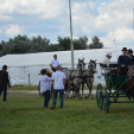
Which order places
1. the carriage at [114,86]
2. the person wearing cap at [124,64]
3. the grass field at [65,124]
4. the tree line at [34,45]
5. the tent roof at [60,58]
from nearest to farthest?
1. the grass field at [65,124]
2. the carriage at [114,86]
3. the person wearing cap at [124,64]
4. the tent roof at [60,58]
5. the tree line at [34,45]

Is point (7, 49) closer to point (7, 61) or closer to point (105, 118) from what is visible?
point (7, 61)

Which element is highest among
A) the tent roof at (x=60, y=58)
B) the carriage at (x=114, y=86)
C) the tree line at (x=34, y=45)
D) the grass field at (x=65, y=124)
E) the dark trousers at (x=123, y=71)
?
the tree line at (x=34, y=45)

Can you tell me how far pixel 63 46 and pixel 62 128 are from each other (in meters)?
73.1

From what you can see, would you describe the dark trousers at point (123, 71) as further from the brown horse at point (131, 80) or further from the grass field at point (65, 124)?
the grass field at point (65, 124)

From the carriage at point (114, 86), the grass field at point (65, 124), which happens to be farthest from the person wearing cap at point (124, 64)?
the grass field at point (65, 124)

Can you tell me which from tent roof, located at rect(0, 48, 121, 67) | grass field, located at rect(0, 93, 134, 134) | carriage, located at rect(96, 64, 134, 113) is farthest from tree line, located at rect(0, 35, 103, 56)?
grass field, located at rect(0, 93, 134, 134)

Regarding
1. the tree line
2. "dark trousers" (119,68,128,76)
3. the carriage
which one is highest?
the tree line

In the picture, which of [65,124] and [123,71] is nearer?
[65,124]

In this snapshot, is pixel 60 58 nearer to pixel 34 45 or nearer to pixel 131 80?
pixel 131 80

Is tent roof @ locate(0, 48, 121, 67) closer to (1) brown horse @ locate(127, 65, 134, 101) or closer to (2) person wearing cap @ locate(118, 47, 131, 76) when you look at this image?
(2) person wearing cap @ locate(118, 47, 131, 76)

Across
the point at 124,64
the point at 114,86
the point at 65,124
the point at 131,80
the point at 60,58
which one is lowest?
the point at 65,124

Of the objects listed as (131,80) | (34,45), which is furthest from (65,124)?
(34,45)

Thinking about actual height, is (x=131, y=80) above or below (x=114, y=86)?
above

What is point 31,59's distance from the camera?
4003cm
